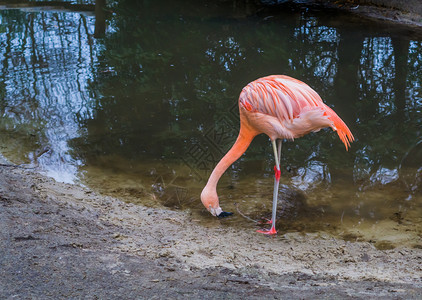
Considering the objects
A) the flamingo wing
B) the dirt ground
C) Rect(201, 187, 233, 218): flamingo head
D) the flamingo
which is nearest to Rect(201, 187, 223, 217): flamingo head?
Rect(201, 187, 233, 218): flamingo head

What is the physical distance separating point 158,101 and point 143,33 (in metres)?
3.49

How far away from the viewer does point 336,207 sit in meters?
4.62

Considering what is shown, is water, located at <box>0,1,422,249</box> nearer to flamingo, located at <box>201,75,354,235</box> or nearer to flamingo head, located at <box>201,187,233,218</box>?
flamingo head, located at <box>201,187,233,218</box>

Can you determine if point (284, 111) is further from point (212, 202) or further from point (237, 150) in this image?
point (212, 202)

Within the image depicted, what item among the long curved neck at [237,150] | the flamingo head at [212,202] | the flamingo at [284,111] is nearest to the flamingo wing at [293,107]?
the flamingo at [284,111]

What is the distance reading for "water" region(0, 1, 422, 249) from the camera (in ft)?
15.5

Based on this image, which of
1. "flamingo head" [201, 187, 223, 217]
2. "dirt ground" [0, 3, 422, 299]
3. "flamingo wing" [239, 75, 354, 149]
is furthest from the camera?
"flamingo head" [201, 187, 223, 217]

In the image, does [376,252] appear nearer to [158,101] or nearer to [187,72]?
[158,101]

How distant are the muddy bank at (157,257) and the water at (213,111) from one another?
32 cm

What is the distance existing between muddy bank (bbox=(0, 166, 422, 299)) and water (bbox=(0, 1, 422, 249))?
32cm

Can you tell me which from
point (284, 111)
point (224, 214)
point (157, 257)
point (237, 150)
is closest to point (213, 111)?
point (237, 150)

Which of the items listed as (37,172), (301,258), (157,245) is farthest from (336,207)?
(37,172)

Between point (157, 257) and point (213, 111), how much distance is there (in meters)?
3.39

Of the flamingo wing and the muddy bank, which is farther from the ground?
the flamingo wing
